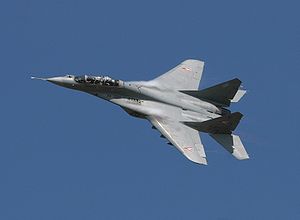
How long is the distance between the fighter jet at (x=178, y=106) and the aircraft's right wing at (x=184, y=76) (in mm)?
712

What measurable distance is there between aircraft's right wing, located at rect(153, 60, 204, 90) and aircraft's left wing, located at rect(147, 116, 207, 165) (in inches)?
167

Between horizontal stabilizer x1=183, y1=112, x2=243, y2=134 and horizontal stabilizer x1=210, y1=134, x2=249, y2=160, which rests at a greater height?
horizontal stabilizer x1=183, y1=112, x2=243, y2=134

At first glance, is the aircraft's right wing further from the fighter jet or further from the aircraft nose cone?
the aircraft nose cone

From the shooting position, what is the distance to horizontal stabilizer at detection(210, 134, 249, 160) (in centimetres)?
5516

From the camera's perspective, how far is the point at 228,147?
55531mm

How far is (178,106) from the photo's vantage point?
57125 mm

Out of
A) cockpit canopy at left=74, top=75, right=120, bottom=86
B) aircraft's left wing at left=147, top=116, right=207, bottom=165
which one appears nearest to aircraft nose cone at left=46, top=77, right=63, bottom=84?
cockpit canopy at left=74, top=75, right=120, bottom=86

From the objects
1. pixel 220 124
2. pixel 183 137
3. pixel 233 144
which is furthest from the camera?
pixel 233 144

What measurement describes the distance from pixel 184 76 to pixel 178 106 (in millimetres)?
4831

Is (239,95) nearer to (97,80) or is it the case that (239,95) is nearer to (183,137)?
(183,137)

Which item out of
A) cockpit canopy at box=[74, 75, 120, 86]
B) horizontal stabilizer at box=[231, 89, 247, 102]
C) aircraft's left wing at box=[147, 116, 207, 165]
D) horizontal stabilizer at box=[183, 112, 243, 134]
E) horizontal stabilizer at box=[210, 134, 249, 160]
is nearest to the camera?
aircraft's left wing at box=[147, 116, 207, 165]

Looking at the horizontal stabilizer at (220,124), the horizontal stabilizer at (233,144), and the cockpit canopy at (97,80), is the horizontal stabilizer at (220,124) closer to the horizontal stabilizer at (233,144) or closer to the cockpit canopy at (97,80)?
the horizontal stabilizer at (233,144)

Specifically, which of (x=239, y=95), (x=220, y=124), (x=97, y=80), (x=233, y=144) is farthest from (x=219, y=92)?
(x=97, y=80)

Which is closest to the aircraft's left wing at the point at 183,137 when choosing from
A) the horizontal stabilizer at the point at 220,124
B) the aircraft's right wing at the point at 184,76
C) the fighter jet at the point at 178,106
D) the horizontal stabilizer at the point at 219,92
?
the fighter jet at the point at 178,106
